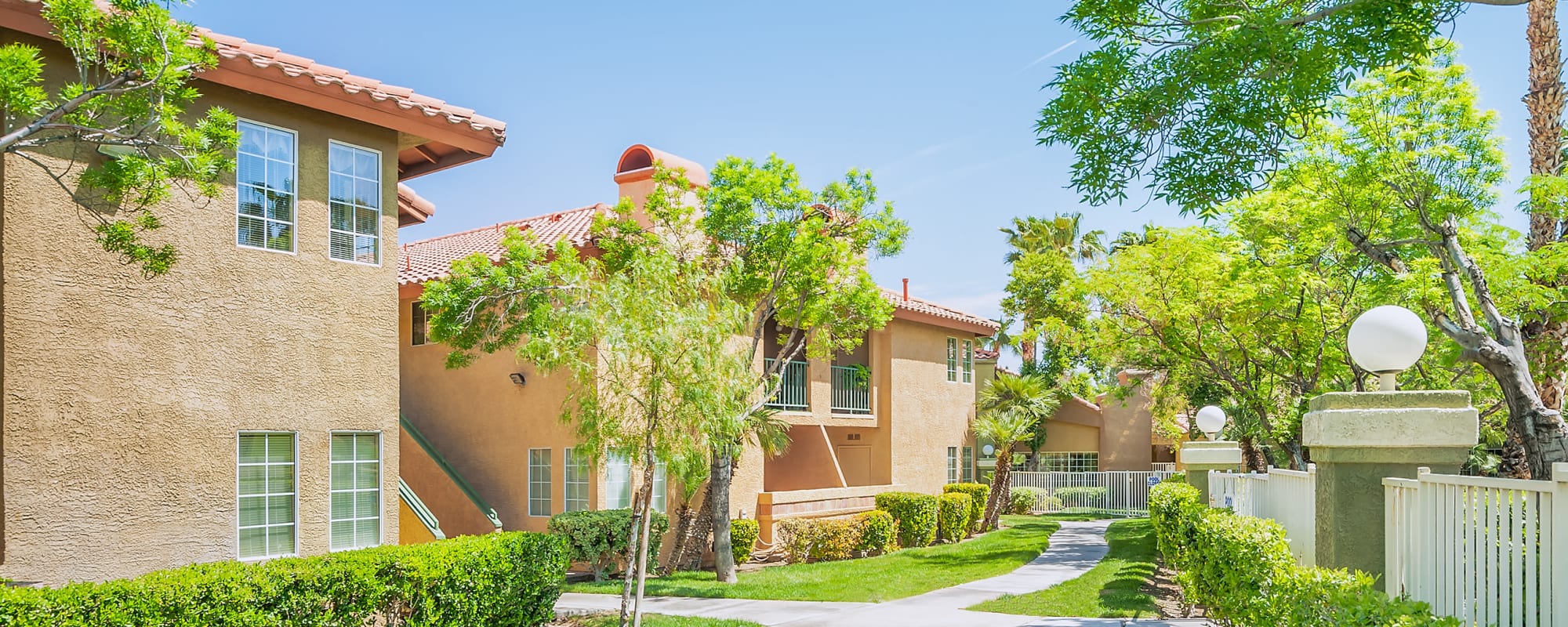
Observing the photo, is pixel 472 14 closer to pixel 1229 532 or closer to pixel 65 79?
pixel 65 79

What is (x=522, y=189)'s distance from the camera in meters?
29.2

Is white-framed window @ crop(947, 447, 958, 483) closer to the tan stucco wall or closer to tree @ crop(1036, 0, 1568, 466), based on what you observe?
the tan stucco wall

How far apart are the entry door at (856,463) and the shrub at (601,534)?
965 cm

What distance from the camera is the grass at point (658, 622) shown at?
1273cm

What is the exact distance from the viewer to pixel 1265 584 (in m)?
7.23

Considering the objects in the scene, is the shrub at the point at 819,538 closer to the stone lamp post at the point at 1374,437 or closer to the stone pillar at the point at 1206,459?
the stone pillar at the point at 1206,459

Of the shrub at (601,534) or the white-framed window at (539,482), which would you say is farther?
the white-framed window at (539,482)

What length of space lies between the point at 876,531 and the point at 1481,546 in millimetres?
18434

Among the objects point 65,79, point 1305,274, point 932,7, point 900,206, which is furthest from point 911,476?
point 65,79

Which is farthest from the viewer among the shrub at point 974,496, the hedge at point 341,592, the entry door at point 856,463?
the shrub at point 974,496

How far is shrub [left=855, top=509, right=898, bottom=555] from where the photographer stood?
75.2 feet

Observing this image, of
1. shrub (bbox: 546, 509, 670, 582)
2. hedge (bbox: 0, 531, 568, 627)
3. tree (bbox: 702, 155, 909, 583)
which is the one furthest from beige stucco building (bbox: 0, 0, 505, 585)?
shrub (bbox: 546, 509, 670, 582)

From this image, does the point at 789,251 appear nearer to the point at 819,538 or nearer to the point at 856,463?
the point at 819,538

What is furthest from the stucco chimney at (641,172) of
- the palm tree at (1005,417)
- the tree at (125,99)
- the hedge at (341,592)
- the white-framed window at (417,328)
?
the palm tree at (1005,417)
